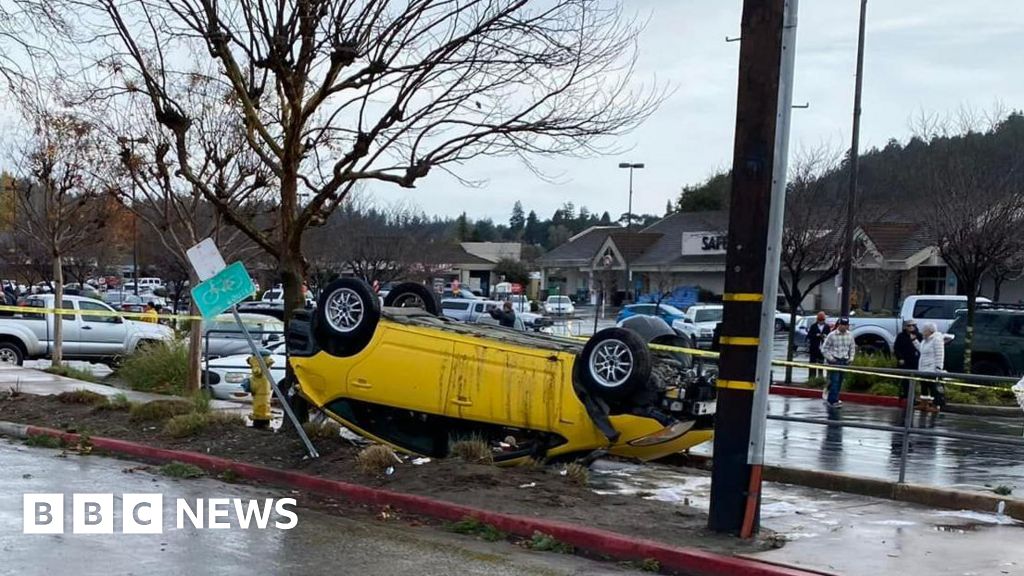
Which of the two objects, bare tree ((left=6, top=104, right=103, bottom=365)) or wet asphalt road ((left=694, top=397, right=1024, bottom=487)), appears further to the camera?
bare tree ((left=6, top=104, right=103, bottom=365))

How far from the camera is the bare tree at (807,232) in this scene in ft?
84.0

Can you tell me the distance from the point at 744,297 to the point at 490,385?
3084 mm

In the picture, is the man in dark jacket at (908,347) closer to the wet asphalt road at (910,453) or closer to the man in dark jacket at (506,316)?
the wet asphalt road at (910,453)

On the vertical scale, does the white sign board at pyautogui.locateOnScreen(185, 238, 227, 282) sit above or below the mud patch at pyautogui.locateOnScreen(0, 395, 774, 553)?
above

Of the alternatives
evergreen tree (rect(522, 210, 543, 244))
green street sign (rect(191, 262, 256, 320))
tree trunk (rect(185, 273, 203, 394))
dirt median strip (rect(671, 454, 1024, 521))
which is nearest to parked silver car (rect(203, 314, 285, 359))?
tree trunk (rect(185, 273, 203, 394))

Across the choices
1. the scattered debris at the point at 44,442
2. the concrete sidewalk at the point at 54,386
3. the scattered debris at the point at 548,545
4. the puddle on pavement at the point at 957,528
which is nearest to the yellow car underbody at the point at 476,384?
the scattered debris at the point at 548,545

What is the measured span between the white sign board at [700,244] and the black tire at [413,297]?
42.4 metres

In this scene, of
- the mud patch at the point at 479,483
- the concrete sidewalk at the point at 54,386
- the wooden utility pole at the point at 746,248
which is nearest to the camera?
the wooden utility pole at the point at 746,248

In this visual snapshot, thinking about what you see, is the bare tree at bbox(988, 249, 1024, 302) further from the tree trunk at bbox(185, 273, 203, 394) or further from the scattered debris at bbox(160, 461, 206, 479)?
the scattered debris at bbox(160, 461, 206, 479)

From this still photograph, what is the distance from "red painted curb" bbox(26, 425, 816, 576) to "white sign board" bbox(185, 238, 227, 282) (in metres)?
1.99

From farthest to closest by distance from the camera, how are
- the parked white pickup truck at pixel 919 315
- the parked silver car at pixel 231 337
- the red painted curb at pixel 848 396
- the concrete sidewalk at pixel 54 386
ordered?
the parked white pickup truck at pixel 919 315
the red painted curb at pixel 848 396
the parked silver car at pixel 231 337
the concrete sidewalk at pixel 54 386

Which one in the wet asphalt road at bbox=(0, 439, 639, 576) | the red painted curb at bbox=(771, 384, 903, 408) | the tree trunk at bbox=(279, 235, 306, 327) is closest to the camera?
the wet asphalt road at bbox=(0, 439, 639, 576)

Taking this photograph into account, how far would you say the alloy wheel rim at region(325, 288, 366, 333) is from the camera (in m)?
11.0

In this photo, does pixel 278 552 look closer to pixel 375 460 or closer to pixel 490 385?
pixel 375 460
